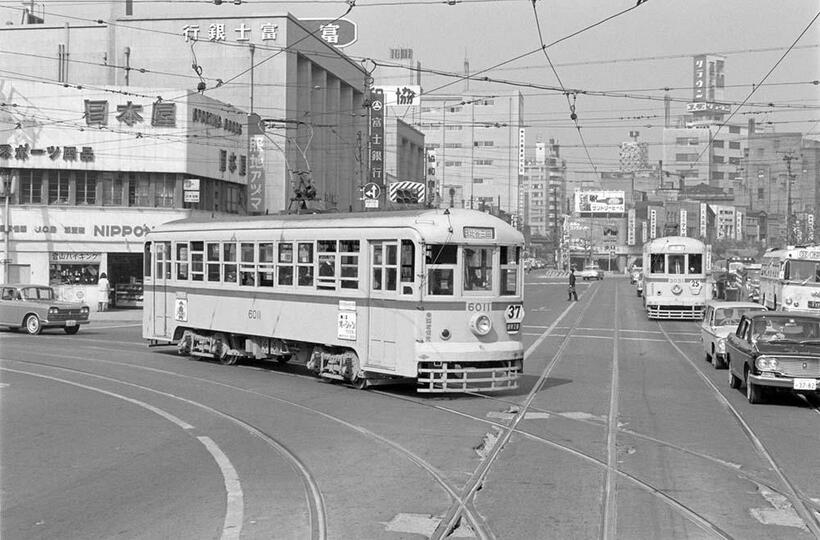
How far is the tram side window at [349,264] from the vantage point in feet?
53.1

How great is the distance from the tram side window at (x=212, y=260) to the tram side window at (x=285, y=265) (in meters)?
2.29

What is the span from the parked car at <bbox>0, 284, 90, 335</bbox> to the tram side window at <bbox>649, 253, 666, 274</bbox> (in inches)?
852

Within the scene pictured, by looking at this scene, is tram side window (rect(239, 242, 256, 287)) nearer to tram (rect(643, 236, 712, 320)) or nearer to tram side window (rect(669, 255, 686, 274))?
tram (rect(643, 236, 712, 320))

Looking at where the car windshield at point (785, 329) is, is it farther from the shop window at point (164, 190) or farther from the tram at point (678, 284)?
the shop window at point (164, 190)

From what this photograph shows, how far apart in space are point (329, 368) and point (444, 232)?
354 cm

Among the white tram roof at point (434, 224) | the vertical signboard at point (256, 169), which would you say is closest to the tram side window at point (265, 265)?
the white tram roof at point (434, 224)

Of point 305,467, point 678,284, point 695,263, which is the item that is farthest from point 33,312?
point 695,263

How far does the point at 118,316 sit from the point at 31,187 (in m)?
7.17

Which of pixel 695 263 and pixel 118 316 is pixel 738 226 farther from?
pixel 118 316

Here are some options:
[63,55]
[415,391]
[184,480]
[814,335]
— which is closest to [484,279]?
[415,391]

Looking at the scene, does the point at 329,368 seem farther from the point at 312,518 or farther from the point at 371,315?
the point at 312,518

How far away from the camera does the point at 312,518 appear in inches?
308

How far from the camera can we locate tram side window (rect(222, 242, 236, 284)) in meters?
19.4

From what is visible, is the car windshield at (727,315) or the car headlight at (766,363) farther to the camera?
the car windshield at (727,315)
